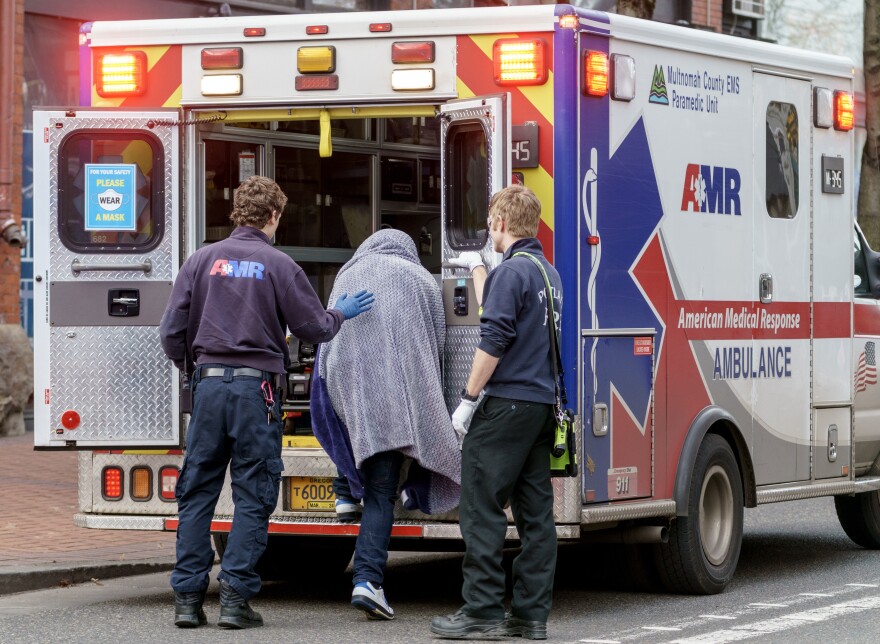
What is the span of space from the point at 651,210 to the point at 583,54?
880mm

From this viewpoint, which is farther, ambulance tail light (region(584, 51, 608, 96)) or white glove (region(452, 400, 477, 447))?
ambulance tail light (region(584, 51, 608, 96))

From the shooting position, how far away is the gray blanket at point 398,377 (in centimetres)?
736

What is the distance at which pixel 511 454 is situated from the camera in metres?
6.86

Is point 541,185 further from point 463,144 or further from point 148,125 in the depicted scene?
point 148,125

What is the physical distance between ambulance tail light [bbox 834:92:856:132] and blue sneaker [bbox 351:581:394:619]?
3853 mm

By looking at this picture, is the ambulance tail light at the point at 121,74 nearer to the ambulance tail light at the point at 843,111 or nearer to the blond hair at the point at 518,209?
the blond hair at the point at 518,209

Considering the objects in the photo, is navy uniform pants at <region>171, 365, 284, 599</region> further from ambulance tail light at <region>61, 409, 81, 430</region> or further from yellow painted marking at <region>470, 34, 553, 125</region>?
yellow painted marking at <region>470, 34, 553, 125</region>

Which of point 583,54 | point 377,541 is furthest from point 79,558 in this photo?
point 583,54

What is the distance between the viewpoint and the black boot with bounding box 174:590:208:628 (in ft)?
23.5

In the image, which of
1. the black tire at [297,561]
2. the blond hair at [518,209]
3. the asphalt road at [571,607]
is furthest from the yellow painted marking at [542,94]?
the black tire at [297,561]

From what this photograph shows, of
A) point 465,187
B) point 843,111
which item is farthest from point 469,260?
point 843,111

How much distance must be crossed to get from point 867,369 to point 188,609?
4579 millimetres

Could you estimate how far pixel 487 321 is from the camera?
268 inches

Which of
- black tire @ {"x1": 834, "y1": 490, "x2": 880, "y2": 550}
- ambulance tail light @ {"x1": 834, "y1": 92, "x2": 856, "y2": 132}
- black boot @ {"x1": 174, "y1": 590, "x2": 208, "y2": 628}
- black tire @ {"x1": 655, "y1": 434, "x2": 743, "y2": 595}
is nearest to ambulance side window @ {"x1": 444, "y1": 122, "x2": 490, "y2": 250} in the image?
black tire @ {"x1": 655, "y1": 434, "x2": 743, "y2": 595}
